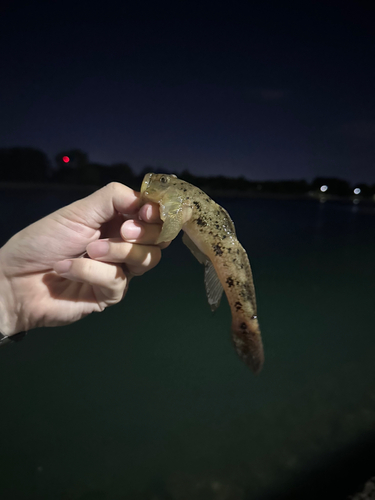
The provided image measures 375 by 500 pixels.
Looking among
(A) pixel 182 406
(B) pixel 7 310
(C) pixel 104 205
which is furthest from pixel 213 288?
(A) pixel 182 406

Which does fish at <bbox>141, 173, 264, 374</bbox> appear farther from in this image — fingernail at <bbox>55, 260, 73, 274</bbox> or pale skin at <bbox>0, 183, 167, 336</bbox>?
fingernail at <bbox>55, 260, 73, 274</bbox>

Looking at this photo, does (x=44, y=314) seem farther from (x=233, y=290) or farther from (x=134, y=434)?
(x=134, y=434)

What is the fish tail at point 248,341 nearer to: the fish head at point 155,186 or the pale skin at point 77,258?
the pale skin at point 77,258

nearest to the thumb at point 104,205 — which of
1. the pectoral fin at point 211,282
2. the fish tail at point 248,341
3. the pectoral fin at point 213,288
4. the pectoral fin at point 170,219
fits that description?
the pectoral fin at point 170,219

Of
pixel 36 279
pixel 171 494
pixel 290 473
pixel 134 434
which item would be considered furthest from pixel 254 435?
pixel 36 279

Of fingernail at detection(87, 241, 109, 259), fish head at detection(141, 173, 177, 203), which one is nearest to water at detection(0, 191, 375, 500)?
fingernail at detection(87, 241, 109, 259)

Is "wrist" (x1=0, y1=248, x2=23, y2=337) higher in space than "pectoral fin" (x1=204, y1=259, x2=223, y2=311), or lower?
lower
